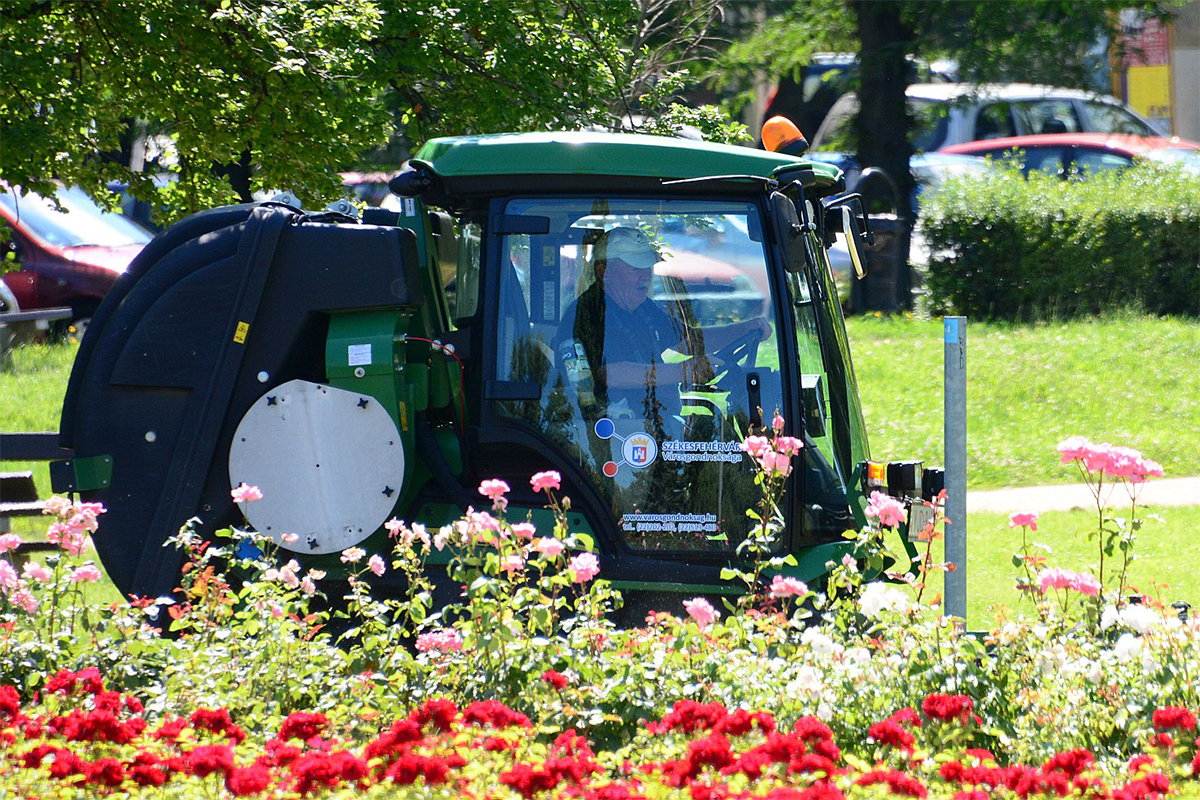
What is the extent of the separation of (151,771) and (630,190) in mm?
2909

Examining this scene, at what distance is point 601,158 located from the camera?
5398 millimetres

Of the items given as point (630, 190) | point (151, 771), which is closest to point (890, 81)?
point (630, 190)

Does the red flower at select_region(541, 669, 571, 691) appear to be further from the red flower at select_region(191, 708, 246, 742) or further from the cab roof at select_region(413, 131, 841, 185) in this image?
the cab roof at select_region(413, 131, 841, 185)

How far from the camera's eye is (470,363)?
570 cm

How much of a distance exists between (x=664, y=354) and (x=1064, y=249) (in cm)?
1030

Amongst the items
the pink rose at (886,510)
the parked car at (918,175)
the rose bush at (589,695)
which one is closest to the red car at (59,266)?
the parked car at (918,175)

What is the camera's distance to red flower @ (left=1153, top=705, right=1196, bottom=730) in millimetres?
3527

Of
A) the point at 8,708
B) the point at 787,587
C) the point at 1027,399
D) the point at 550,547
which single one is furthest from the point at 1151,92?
the point at 8,708

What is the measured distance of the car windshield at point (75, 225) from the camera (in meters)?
14.8

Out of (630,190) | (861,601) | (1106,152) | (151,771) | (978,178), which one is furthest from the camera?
(1106,152)

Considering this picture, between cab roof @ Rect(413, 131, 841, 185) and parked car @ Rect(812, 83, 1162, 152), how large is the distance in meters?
12.2

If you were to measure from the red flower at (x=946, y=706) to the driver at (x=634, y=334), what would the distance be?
2.02m

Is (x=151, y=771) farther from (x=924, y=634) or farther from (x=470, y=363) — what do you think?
(x=470, y=363)

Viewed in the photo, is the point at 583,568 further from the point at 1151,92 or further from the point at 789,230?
the point at 1151,92
